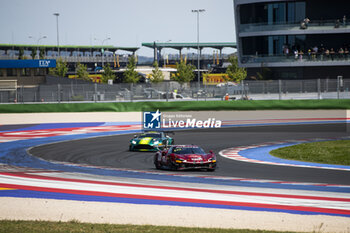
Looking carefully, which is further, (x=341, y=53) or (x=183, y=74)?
(x=183, y=74)

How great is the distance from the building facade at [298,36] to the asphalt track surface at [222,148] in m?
23.8

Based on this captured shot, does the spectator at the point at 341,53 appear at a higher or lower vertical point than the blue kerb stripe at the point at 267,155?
higher

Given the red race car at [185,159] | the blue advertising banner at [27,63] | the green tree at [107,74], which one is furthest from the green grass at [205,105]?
the green tree at [107,74]

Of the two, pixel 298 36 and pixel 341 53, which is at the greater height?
pixel 298 36

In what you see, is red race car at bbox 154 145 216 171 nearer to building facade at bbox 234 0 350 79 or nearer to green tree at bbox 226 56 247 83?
building facade at bbox 234 0 350 79

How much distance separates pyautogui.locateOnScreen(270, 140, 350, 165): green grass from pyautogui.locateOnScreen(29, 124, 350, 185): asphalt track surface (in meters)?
2.93

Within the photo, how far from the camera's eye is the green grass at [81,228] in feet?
35.5

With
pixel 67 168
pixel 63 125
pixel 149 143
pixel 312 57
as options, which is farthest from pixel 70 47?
pixel 67 168

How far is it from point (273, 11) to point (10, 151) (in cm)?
4480

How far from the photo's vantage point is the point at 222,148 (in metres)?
28.1

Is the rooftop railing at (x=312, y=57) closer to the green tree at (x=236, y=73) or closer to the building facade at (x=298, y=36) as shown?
the building facade at (x=298, y=36)

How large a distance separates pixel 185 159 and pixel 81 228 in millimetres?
9469

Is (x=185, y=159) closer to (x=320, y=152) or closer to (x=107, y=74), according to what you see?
(x=320, y=152)

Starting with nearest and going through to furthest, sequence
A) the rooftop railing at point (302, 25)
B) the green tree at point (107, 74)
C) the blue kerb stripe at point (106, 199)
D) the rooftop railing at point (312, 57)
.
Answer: the blue kerb stripe at point (106, 199)
the rooftop railing at point (312, 57)
the rooftop railing at point (302, 25)
the green tree at point (107, 74)
